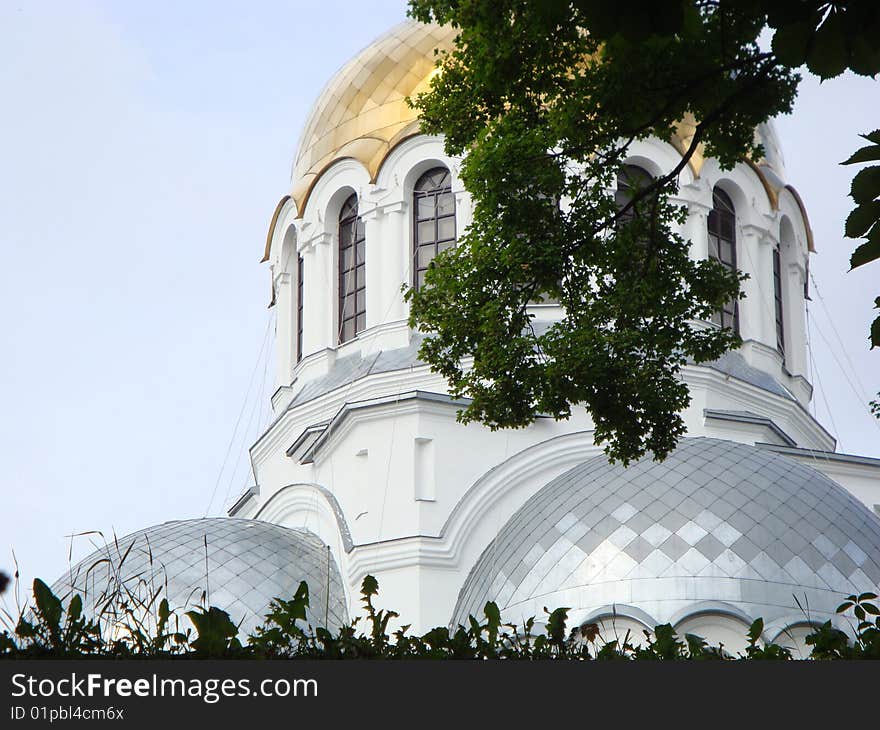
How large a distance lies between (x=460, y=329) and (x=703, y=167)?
1078cm

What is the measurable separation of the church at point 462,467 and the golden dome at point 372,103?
0.04m

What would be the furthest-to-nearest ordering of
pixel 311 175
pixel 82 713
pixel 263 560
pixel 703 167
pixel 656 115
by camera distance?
pixel 311 175, pixel 703 167, pixel 263 560, pixel 656 115, pixel 82 713

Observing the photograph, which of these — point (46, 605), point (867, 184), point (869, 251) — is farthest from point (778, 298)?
point (46, 605)

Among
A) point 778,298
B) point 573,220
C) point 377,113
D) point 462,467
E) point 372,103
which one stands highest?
point 372,103

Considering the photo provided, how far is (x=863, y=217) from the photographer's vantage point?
4922 millimetres

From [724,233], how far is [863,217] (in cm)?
1522

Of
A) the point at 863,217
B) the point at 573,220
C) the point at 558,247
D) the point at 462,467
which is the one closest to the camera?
the point at 863,217

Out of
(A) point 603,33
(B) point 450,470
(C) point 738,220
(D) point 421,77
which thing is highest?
(D) point 421,77

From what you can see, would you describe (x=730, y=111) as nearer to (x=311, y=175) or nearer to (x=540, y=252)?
(x=540, y=252)

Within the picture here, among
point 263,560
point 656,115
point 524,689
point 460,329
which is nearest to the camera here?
point 524,689

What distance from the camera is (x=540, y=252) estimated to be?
919 cm

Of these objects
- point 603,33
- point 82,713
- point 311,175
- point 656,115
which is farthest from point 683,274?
point 311,175

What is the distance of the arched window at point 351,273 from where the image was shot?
19.7 m

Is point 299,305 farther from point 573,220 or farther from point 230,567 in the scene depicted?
point 573,220
